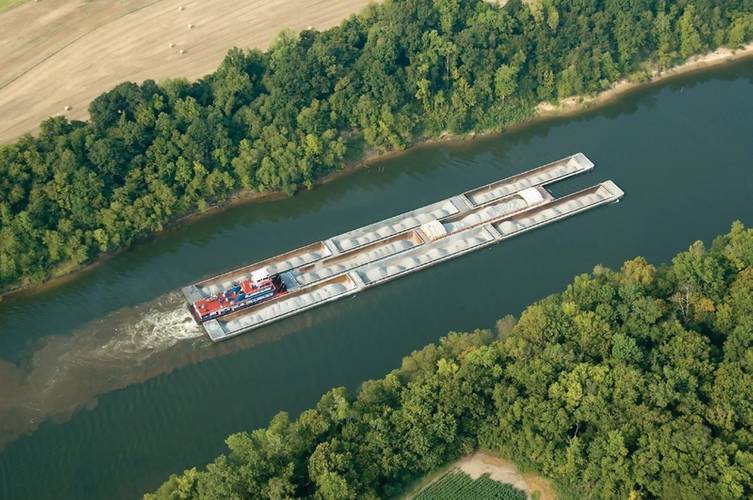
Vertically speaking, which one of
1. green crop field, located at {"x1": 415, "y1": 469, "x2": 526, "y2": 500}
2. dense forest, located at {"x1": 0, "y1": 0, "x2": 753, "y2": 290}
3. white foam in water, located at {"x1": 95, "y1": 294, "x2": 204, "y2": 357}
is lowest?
green crop field, located at {"x1": 415, "y1": 469, "x2": 526, "y2": 500}

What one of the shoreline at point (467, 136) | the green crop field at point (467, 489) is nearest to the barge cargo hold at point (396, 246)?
the shoreline at point (467, 136)

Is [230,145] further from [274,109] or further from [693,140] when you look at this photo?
[693,140]

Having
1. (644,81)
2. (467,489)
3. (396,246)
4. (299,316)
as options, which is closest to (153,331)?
(299,316)

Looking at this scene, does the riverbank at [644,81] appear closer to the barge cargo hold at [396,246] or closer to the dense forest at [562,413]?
the barge cargo hold at [396,246]

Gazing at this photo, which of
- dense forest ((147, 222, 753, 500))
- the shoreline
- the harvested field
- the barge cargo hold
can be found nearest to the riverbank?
the shoreline

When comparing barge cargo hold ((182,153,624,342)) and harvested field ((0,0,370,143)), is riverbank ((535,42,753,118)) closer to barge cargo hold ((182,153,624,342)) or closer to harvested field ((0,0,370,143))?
barge cargo hold ((182,153,624,342))

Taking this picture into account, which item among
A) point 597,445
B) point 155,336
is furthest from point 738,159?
point 155,336
